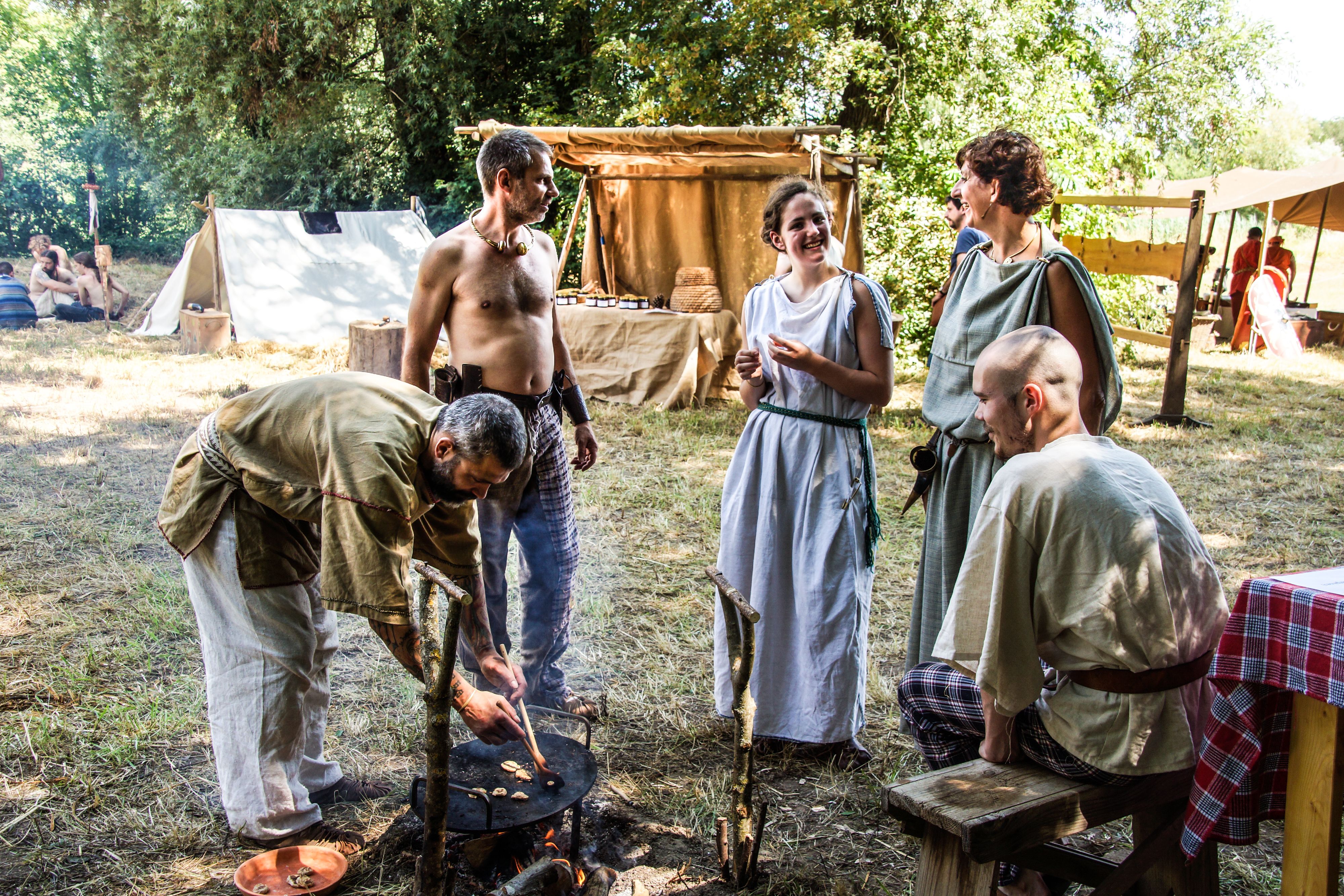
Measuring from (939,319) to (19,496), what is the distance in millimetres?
5683

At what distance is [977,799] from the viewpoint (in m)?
1.82

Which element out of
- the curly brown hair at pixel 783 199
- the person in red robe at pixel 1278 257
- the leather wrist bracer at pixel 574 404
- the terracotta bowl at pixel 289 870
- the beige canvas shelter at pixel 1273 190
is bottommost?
the terracotta bowl at pixel 289 870

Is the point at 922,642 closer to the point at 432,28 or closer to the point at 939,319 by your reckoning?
the point at 939,319

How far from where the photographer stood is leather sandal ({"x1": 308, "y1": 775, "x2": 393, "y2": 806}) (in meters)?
2.78

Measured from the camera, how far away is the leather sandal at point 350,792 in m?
2.78

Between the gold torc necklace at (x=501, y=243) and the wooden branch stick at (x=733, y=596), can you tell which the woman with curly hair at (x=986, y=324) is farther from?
the gold torc necklace at (x=501, y=243)

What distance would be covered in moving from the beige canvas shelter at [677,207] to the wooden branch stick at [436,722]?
258 inches

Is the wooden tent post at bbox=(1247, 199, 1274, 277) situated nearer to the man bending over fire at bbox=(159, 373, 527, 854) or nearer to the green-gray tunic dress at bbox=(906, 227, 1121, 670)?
the green-gray tunic dress at bbox=(906, 227, 1121, 670)

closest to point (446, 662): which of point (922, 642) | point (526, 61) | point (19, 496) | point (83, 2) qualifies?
point (922, 642)

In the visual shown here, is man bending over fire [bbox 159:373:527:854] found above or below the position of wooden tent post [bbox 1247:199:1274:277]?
below

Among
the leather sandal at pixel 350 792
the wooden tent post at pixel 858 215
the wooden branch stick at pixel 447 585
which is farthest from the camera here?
the wooden tent post at pixel 858 215

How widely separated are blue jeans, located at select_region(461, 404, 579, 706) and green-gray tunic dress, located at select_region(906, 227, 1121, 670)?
1214 mm

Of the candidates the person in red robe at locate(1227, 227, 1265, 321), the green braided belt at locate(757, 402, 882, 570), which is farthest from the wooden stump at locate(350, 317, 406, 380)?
the person in red robe at locate(1227, 227, 1265, 321)

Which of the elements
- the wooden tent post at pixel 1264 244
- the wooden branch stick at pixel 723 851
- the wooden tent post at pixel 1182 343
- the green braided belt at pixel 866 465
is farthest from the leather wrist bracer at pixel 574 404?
the wooden tent post at pixel 1264 244
